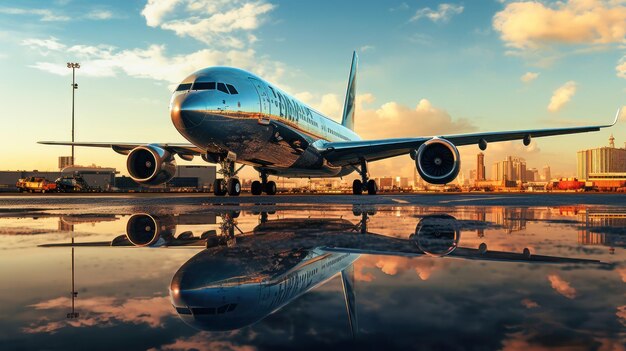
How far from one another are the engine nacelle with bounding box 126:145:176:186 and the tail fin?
17781mm

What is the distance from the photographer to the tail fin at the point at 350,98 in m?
33.3

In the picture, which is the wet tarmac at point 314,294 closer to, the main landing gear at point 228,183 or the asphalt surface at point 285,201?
the asphalt surface at point 285,201

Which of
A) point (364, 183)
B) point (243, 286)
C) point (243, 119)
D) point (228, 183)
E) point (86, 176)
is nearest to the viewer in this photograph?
point (243, 286)

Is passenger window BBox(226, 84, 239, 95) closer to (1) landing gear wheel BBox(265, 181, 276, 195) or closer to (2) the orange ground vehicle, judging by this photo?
(1) landing gear wheel BBox(265, 181, 276, 195)

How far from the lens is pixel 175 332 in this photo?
1662mm

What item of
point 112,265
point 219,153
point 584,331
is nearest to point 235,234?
point 112,265

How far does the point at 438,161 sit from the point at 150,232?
12.3 m

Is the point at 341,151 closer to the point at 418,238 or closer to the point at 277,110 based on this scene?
the point at 277,110

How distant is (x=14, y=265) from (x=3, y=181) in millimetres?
88567

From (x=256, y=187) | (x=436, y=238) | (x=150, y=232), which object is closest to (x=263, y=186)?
(x=256, y=187)

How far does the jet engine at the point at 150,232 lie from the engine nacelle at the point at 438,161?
10.9 meters

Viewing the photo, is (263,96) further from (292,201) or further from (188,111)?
(292,201)

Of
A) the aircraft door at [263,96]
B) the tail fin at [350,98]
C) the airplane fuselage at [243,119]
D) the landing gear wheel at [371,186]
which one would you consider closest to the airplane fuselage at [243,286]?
the airplane fuselage at [243,119]

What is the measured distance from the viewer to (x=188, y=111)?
41.6 feet
